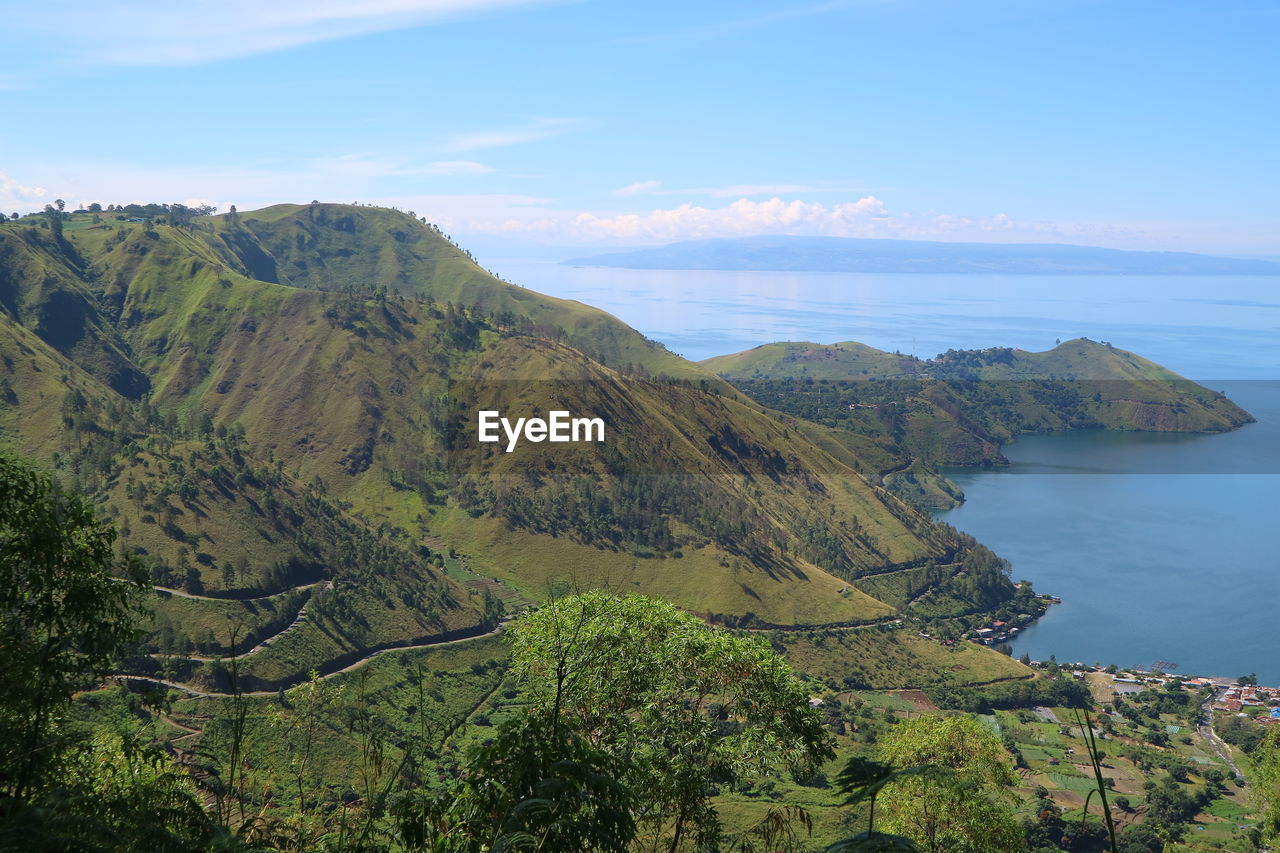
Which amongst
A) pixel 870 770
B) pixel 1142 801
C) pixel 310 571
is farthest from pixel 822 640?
pixel 870 770

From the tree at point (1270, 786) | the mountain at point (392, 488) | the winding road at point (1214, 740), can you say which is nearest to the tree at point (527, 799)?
the tree at point (1270, 786)

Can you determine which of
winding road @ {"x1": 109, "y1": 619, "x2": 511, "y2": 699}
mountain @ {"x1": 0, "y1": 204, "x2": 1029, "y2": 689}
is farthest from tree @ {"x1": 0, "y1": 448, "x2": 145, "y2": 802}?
mountain @ {"x1": 0, "y1": 204, "x2": 1029, "y2": 689}

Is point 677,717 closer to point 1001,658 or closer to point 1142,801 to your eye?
point 1142,801

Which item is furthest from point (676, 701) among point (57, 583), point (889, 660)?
point (889, 660)

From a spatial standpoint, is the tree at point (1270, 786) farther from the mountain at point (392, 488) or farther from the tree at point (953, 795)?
the mountain at point (392, 488)

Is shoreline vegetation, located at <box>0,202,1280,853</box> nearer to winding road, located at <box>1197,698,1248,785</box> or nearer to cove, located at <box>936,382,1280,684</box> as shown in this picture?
winding road, located at <box>1197,698,1248,785</box>
